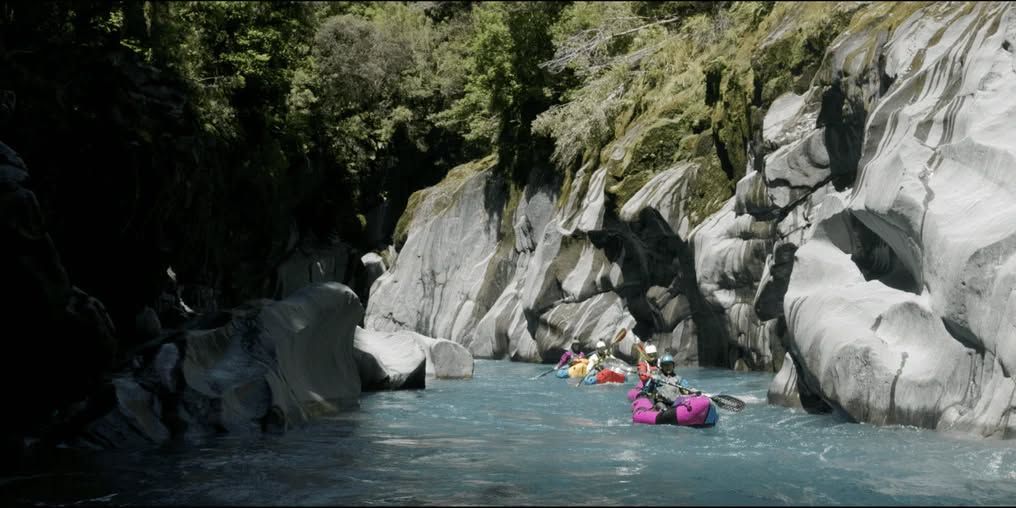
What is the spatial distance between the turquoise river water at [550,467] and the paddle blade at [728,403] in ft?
0.50

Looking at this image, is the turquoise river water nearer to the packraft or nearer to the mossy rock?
the packraft

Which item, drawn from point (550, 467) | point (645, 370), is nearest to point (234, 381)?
point (550, 467)

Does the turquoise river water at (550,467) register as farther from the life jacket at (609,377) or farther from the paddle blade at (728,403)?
the life jacket at (609,377)

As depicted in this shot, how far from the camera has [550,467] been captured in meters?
9.76

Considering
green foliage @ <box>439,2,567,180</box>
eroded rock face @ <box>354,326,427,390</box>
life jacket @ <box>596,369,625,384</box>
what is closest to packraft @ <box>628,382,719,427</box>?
eroded rock face @ <box>354,326,427,390</box>

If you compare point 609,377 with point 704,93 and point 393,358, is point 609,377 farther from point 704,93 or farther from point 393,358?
point 704,93

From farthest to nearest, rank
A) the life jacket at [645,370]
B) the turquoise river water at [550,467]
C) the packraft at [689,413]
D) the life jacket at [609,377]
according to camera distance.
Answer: the life jacket at [609,377], the life jacket at [645,370], the packraft at [689,413], the turquoise river water at [550,467]

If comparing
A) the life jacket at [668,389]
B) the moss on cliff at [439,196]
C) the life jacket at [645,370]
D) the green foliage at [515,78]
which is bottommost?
the life jacket at [668,389]

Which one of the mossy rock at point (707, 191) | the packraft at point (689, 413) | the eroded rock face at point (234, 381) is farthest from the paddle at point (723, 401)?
the mossy rock at point (707, 191)

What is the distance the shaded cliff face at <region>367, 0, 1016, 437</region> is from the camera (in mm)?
11008

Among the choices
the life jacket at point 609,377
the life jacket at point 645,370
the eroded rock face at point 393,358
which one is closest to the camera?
the life jacket at point 645,370

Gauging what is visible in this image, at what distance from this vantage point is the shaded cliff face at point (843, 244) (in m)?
11.0

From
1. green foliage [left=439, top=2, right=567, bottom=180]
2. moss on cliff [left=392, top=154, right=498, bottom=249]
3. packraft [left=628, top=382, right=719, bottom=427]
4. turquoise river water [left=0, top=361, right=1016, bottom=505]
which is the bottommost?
turquoise river water [left=0, top=361, right=1016, bottom=505]

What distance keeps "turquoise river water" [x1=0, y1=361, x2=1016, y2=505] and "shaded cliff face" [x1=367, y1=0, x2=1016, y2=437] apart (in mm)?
932
